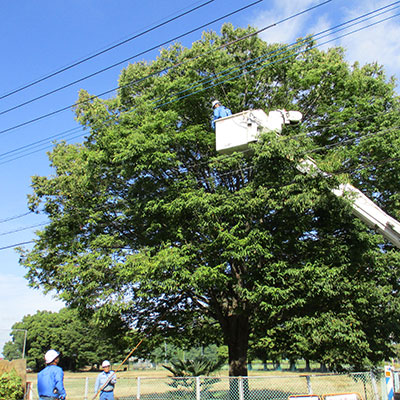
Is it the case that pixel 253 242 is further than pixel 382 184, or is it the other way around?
pixel 382 184

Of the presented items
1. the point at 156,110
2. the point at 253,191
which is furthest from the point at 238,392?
the point at 156,110

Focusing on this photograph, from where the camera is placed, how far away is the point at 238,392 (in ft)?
36.1

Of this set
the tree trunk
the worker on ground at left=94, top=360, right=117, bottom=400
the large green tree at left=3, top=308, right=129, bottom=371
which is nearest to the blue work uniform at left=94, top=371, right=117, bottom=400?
the worker on ground at left=94, top=360, right=117, bottom=400

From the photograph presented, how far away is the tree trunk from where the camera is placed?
53.2ft

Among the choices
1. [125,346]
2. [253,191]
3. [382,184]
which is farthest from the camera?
[125,346]

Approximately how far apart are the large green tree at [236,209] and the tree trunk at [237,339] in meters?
0.06

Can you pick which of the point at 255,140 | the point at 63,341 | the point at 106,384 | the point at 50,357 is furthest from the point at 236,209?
the point at 63,341

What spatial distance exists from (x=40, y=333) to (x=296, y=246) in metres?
69.3

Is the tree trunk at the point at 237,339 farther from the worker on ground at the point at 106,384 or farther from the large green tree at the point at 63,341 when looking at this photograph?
the large green tree at the point at 63,341

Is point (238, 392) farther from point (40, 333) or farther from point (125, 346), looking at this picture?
point (40, 333)

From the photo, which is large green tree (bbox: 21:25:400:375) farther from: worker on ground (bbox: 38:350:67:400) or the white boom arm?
worker on ground (bbox: 38:350:67:400)

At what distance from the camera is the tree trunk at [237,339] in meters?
16.2

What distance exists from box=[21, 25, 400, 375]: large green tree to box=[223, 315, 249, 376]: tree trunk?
0.06m

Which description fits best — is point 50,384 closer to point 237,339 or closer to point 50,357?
point 50,357
